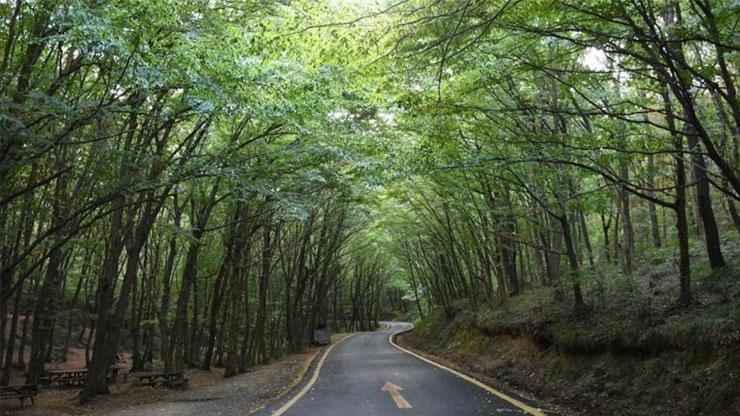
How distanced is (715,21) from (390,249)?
36729 millimetres

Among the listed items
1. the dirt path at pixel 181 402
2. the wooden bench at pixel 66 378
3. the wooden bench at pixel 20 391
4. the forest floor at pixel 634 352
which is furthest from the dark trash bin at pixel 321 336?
the wooden bench at pixel 20 391

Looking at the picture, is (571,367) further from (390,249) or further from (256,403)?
(390,249)

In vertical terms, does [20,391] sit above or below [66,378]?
above

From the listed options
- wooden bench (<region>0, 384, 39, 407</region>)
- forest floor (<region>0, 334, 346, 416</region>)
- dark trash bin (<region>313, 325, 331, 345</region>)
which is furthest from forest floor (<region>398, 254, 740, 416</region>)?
dark trash bin (<region>313, 325, 331, 345</region>)

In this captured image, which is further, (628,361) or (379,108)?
(379,108)

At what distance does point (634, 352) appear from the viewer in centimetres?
754

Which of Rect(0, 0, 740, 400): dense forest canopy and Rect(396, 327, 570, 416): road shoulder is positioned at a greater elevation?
Rect(0, 0, 740, 400): dense forest canopy

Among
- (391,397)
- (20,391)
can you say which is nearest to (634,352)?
(391,397)

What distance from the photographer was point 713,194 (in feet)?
58.7

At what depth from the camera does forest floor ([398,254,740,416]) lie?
5980 millimetres

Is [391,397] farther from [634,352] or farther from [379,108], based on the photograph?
[379,108]

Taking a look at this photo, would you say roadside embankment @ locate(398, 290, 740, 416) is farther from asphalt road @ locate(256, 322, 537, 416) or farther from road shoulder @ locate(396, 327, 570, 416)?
asphalt road @ locate(256, 322, 537, 416)

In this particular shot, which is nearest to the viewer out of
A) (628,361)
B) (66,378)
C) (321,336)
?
(628,361)

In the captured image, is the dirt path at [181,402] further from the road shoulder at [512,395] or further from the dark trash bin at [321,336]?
the dark trash bin at [321,336]
